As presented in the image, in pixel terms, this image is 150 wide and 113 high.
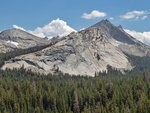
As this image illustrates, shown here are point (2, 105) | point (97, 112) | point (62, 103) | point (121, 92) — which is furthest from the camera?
point (121, 92)

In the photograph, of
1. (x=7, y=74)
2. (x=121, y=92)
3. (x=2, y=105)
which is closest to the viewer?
(x=2, y=105)

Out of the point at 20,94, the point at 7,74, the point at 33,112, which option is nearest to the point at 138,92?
the point at 33,112

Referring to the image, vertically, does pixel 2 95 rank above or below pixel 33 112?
above

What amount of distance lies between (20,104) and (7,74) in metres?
78.8

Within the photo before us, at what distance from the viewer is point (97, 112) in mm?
97875

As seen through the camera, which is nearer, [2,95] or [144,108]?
[144,108]

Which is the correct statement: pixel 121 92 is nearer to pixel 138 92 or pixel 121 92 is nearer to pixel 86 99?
pixel 138 92

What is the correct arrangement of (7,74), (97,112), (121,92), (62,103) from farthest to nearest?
1. (7,74)
2. (121,92)
3. (62,103)
4. (97,112)

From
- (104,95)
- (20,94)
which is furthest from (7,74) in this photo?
(104,95)

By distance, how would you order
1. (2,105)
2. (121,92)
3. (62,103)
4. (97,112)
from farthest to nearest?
(121,92)
(62,103)
(2,105)
(97,112)

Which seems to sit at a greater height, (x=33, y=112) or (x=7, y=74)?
(x=7, y=74)

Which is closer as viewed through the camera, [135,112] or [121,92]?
[135,112]

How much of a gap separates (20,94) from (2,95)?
32.9 feet

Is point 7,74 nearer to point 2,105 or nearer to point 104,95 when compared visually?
point 2,105
